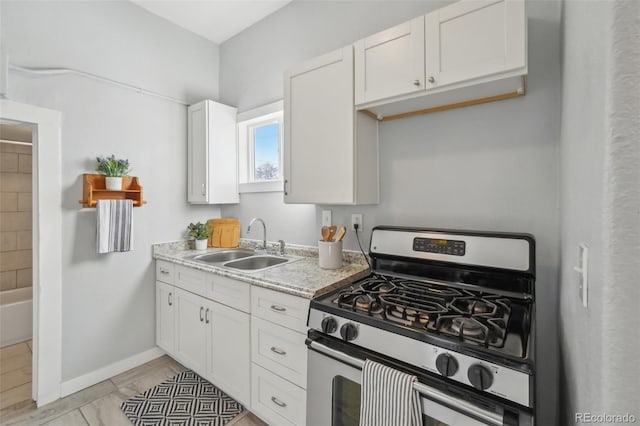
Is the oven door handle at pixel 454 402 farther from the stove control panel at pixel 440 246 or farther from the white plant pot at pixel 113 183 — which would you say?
the white plant pot at pixel 113 183

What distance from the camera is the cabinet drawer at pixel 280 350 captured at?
54.9 inches

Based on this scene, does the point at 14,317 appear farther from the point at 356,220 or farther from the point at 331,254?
the point at 356,220

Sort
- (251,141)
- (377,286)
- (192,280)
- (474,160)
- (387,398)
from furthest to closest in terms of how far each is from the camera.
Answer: (251,141), (192,280), (474,160), (377,286), (387,398)

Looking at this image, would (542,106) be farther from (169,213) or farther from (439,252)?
→ (169,213)

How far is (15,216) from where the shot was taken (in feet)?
9.87

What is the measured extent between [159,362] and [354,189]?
7.43ft

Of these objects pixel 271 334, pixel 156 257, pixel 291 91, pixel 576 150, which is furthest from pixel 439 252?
pixel 156 257

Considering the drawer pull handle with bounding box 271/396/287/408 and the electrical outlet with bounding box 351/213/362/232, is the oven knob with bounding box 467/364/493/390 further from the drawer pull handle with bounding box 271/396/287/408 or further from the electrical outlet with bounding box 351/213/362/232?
the electrical outlet with bounding box 351/213/362/232

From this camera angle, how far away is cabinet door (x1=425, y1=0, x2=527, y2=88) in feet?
3.69

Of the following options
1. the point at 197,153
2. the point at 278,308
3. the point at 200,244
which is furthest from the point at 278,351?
the point at 197,153

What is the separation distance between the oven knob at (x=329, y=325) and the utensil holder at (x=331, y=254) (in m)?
0.60

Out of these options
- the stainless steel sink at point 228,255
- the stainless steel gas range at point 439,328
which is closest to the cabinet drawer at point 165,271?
the stainless steel sink at point 228,255

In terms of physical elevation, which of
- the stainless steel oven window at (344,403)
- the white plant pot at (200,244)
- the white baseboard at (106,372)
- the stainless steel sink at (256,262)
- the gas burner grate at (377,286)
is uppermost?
Answer: the white plant pot at (200,244)

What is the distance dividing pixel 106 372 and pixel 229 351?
3.93ft
